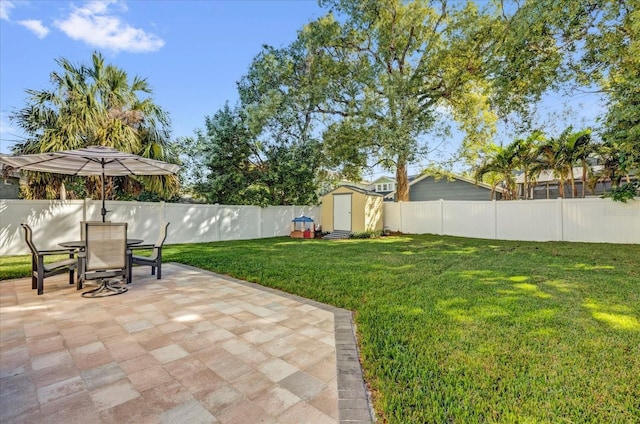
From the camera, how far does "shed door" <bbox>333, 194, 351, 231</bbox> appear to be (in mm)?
13477

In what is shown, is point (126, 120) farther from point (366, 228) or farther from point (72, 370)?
point (366, 228)

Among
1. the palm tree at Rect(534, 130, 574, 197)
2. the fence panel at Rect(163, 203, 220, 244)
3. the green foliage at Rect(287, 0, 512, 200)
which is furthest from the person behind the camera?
the green foliage at Rect(287, 0, 512, 200)

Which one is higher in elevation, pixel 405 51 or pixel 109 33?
pixel 405 51

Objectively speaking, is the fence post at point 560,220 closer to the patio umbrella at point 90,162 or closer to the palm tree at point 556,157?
the palm tree at point 556,157

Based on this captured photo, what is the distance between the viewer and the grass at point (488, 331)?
6.20 ft

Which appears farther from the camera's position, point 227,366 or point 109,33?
point 109,33

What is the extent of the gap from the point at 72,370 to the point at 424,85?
14814 millimetres

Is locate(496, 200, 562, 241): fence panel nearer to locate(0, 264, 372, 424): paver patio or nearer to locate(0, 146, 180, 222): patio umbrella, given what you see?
locate(0, 264, 372, 424): paver patio

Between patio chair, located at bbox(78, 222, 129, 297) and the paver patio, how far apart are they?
315 mm

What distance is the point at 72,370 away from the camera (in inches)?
90.5

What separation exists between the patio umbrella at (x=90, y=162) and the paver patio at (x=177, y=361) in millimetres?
2200

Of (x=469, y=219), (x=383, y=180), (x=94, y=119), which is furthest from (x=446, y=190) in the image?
(x=94, y=119)

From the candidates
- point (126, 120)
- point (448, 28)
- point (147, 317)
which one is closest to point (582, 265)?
point (147, 317)

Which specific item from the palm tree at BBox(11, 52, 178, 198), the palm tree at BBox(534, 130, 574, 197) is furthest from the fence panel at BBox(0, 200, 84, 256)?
the palm tree at BBox(534, 130, 574, 197)
